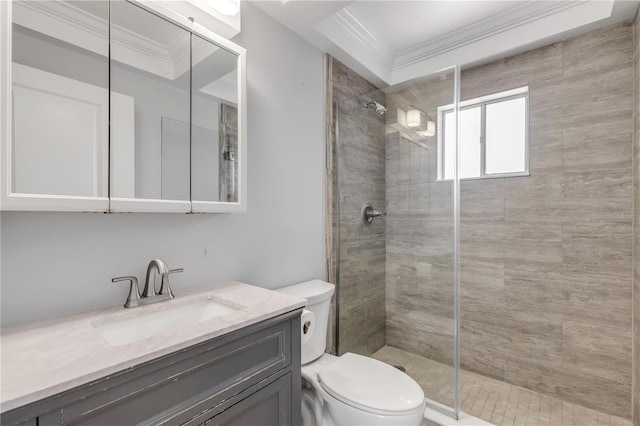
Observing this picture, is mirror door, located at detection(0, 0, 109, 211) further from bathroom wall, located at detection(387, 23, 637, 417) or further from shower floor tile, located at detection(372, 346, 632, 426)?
shower floor tile, located at detection(372, 346, 632, 426)

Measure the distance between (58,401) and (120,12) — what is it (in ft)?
3.84

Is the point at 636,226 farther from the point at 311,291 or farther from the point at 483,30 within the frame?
Answer: the point at 311,291

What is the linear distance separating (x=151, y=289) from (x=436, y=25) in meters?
2.32

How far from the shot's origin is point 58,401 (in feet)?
1.98

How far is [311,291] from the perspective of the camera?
5.42 feet

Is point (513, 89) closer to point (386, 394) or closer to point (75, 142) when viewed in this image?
point (386, 394)

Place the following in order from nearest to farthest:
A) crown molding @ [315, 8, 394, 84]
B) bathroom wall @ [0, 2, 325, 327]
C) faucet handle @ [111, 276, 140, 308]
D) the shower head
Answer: bathroom wall @ [0, 2, 325, 327] < faucet handle @ [111, 276, 140, 308] < crown molding @ [315, 8, 394, 84] < the shower head

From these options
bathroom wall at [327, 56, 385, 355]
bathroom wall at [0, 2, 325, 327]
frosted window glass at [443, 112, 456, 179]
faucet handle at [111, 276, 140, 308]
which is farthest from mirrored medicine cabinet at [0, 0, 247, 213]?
frosted window glass at [443, 112, 456, 179]

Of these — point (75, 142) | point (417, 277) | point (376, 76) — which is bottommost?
point (417, 277)

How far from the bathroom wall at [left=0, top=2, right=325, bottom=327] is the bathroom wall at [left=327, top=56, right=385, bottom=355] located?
184 millimetres

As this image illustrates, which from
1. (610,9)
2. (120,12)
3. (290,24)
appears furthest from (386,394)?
(610,9)

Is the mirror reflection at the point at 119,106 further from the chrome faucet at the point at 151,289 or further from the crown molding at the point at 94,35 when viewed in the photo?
the chrome faucet at the point at 151,289

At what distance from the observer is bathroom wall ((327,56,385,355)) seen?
2.18 meters

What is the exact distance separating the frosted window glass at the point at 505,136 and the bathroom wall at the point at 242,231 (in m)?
1.32
